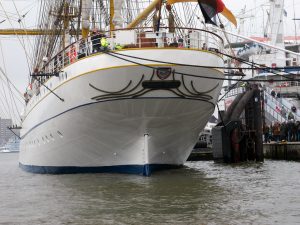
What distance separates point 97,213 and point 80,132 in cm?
744

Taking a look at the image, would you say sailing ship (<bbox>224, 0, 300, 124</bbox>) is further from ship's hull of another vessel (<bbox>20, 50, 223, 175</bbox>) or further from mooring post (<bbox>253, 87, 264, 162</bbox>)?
ship's hull of another vessel (<bbox>20, 50, 223, 175</bbox>)

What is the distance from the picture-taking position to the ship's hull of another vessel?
16.1 m

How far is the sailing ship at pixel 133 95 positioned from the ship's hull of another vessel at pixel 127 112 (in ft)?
0.10

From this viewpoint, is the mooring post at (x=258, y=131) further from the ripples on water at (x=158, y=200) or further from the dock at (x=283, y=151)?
the ripples on water at (x=158, y=200)

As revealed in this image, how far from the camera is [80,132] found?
1786cm

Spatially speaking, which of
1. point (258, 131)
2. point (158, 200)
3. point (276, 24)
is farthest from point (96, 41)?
point (276, 24)

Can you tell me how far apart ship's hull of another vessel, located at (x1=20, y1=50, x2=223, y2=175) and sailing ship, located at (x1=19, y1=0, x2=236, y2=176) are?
0.10 ft

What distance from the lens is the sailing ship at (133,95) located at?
52.5ft

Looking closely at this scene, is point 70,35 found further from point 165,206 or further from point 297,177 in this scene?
point 165,206

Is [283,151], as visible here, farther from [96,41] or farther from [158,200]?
[158,200]

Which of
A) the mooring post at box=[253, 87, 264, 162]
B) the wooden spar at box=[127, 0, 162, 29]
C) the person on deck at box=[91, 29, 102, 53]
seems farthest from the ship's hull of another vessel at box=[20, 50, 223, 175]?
the mooring post at box=[253, 87, 264, 162]

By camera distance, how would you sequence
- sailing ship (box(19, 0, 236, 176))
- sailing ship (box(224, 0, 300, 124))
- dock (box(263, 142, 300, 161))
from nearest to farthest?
sailing ship (box(19, 0, 236, 176))
dock (box(263, 142, 300, 161))
sailing ship (box(224, 0, 300, 124))

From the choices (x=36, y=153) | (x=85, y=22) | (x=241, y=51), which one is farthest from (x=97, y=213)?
(x=241, y=51)

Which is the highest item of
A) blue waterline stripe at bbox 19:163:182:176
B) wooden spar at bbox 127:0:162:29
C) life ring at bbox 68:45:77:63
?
wooden spar at bbox 127:0:162:29
